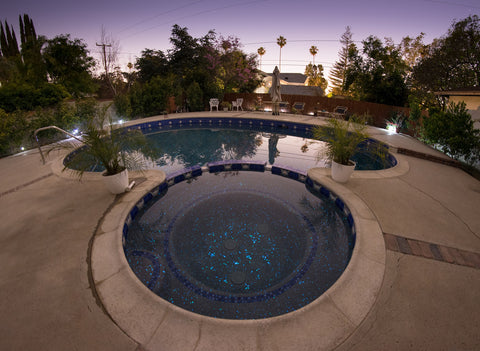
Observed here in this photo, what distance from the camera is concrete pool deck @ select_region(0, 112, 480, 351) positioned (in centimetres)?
200

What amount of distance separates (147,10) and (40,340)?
1062 inches

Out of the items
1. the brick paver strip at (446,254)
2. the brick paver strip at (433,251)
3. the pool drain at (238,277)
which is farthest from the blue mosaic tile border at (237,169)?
the pool drain at (238,277)

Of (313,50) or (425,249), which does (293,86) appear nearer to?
(313,50)

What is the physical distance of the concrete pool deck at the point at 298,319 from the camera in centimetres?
200

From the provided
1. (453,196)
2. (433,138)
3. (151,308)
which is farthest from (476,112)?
(151,308)

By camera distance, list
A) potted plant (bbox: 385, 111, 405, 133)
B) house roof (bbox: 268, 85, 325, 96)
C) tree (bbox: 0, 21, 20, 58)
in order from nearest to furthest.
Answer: potted plant (bbox: 385, 111, 405, 133) < tree (bbox: 0, 21, 20, 58) < house roof (bbox: 268, 85, 325, 96)

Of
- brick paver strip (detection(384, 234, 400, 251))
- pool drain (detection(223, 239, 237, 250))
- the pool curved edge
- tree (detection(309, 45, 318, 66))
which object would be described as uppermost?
tree (detection(309, 45, 318, 66))

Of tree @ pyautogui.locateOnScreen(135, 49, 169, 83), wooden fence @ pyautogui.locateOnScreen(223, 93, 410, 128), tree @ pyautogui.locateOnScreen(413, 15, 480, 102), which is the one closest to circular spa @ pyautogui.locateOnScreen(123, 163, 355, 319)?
wooden fence @ pyautogui.locateOnScreen(223, 93, 410, 128)

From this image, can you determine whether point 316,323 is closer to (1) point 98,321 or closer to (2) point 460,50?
(1) point 98,321

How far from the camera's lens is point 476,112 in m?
7.70

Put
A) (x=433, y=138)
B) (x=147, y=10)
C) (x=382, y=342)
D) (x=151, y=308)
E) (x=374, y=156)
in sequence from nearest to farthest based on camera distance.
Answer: (x=382, y=342), (x=151, y=308), (x=433, y=138), (x=374, y=156), (x=147, y=10)

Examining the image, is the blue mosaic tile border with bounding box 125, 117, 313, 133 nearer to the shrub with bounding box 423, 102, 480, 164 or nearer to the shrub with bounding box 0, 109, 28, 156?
the shrub with bounding box 0, 109, 28, 156

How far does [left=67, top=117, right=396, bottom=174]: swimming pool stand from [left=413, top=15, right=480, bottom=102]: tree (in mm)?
9842

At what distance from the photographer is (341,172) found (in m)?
4.79
